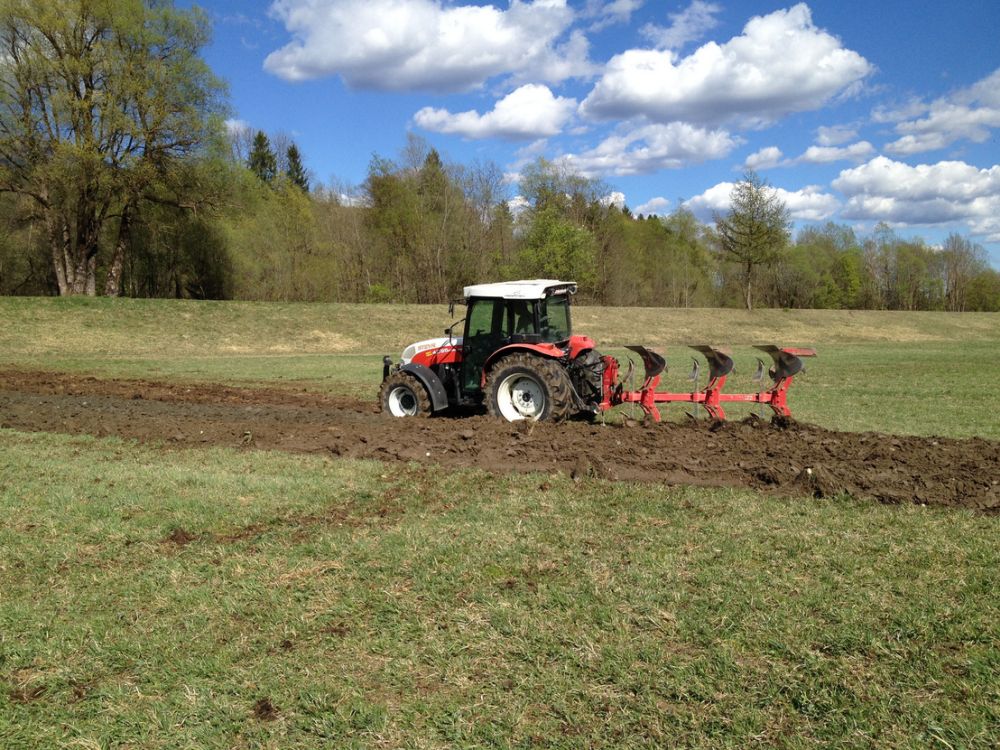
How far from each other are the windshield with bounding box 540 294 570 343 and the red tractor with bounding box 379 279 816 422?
0.01 meters

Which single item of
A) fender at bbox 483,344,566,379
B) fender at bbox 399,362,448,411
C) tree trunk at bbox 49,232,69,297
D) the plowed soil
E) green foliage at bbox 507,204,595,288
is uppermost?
green foliage at bbox 507,204,595,288

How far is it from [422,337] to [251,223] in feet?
50.8

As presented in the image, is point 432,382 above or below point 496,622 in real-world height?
above

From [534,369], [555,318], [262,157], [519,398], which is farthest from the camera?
[262,157]

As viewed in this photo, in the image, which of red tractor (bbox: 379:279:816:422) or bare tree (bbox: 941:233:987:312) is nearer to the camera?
red tractor (bbox: 379:279:816:422)

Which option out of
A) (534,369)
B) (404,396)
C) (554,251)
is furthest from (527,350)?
(554,251)

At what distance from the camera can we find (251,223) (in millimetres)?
46750

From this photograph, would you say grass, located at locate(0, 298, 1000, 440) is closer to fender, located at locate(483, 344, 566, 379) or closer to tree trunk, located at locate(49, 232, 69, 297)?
fender, located at locate(483, 344, 566, 379)

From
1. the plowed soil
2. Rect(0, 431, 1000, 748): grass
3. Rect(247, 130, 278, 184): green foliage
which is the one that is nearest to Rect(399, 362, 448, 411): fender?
the plowed soil

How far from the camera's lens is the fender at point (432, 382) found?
11.5m

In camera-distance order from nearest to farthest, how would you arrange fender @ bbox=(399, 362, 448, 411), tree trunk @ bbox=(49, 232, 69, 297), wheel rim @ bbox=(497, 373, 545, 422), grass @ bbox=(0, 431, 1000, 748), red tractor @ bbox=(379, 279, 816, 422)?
grass @ bbox=(0, 431, 1000, 748)
red tractor @ bbox=(379, 279, 816, 422)
wheel rim @ bbox=(497, 373, 545, 422)
fender @ bbox=(399, 362, 448, 411)
tree trunk @ bbox=(49, 232, 69, 297)

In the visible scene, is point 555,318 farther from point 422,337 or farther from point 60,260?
point 60,260

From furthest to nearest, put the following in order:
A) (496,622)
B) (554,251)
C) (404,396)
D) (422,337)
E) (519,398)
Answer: (554,251) → (422,337) → (404,396) → (519,398) → (496,622)

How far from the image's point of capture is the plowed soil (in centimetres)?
738
